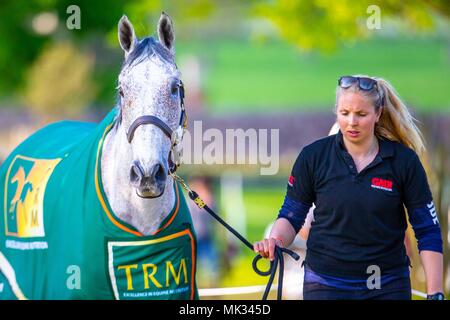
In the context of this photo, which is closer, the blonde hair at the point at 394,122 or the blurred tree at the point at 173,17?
the blonde hair at the point at 394,122

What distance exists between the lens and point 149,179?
416cm

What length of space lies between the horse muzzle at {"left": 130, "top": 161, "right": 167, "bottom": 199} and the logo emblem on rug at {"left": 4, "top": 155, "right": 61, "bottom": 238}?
1046 millimetres

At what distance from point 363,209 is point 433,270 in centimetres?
39

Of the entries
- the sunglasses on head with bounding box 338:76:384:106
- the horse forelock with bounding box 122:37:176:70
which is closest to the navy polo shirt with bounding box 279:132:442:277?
the sunglasses on head with bounding box 338:76:384:106

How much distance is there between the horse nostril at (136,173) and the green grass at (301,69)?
1200 inches

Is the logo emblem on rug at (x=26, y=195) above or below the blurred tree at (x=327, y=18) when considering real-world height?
below

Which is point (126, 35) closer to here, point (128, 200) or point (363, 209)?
point (128, 200)

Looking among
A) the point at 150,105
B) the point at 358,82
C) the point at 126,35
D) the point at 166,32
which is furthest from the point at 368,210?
the point at 126,35

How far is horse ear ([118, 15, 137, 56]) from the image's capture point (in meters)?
4.62

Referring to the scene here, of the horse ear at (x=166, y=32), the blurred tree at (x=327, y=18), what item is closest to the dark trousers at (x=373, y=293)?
the horse ear at (x=166, y=32)

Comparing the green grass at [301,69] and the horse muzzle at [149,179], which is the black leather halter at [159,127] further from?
the green grass at [301,69]

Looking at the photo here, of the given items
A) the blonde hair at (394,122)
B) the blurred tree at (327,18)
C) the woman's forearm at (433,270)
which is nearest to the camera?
the woman's forearm at (433,270)

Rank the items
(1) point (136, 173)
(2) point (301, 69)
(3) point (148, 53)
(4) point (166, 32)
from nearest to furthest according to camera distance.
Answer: (1) point (136, 173) → (3) point (148, 53) → (4) point (166, 32) → (2) point (301, 69)

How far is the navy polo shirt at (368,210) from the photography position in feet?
12.6
